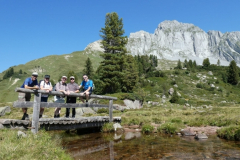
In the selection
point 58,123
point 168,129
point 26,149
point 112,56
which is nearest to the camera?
point 26,149

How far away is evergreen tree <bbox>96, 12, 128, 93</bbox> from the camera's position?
105 ft

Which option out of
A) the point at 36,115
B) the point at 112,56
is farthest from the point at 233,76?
the point at 36,115

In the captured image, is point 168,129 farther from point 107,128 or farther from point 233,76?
point 233,76

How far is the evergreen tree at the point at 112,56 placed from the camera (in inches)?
1254

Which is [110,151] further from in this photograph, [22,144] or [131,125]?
[131,125]

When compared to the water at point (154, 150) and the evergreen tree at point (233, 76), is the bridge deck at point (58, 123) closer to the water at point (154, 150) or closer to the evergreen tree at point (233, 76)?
the water at point (154, 150)

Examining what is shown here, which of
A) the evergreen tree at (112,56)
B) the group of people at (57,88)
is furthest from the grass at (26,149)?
the evergreen tree at (112,56)

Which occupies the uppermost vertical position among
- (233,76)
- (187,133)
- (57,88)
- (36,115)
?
(233,76)

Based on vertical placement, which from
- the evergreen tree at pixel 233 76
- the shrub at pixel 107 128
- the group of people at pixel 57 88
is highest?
the evergreen tree at pixel 233 76

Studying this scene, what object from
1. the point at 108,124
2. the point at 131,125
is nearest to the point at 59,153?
the point at 108,124

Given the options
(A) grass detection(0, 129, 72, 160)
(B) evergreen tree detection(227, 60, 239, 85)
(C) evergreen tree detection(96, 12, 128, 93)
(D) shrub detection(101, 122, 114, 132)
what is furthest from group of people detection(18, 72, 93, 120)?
(B) evergreen tree detection(227, 60, 239, 85)

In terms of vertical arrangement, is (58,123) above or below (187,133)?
above

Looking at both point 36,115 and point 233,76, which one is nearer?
point 36,115

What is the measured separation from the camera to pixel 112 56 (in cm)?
3256
